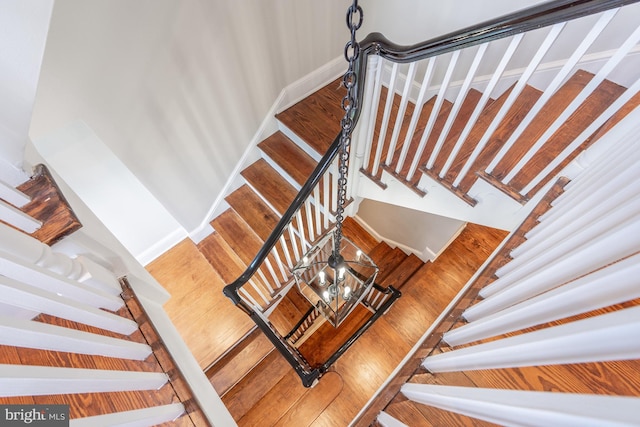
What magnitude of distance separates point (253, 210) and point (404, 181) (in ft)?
4.91

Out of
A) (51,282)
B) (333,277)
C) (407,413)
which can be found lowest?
(407,413)

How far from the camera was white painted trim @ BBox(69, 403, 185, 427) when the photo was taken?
767 mm

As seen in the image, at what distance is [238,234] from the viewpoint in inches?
112

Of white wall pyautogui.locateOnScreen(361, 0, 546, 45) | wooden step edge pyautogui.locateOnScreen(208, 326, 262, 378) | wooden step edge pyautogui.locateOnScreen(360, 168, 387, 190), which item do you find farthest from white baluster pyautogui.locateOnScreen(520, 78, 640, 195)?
wooden step edge pyautogui.locateOnScreen(208, 326, 262, 378)

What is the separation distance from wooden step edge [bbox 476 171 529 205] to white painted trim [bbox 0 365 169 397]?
177cm

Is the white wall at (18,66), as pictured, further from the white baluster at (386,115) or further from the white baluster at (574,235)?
the white baluster at (574,235)

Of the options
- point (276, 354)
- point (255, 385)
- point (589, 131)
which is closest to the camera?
point (589, 131)

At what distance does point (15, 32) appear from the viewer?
791mm

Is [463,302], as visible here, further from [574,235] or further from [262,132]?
[262,132]

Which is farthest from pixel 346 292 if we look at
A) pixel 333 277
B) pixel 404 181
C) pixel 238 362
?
pixel 238 362

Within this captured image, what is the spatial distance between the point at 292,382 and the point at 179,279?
1343mm

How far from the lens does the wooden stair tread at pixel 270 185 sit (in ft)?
9.02

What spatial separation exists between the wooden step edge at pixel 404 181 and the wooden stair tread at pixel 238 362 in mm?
1728

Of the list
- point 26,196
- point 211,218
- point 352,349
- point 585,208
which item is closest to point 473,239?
point 352,349
